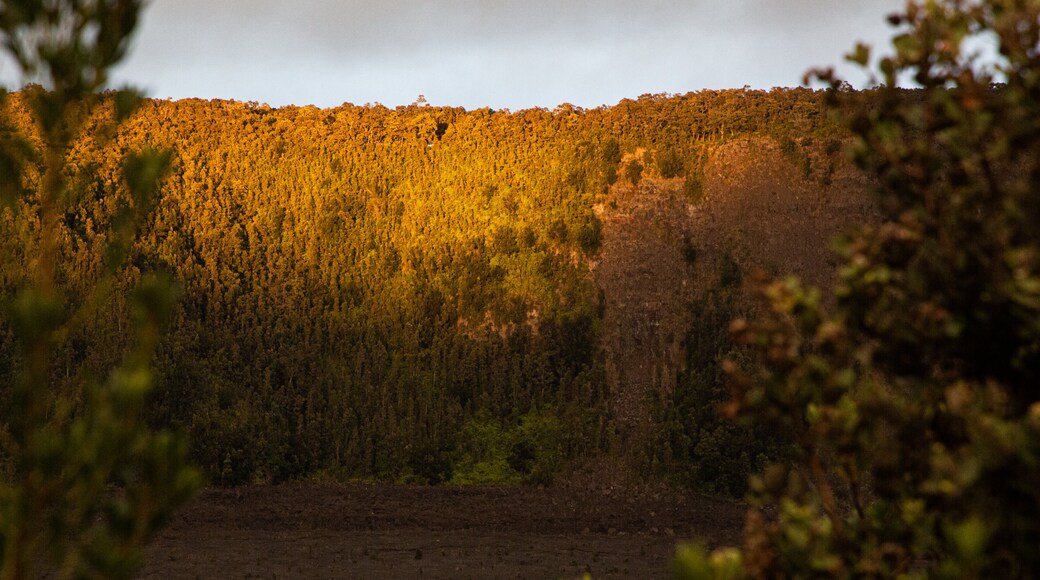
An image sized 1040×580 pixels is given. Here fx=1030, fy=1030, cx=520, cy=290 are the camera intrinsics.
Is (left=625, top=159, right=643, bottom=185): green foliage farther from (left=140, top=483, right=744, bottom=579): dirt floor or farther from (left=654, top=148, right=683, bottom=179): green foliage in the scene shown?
(left=140, top=483, right=744, bottom=579): dirt floor

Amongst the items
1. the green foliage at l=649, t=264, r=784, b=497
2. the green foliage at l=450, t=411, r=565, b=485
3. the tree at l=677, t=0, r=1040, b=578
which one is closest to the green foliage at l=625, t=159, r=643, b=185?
the green foliage at l=649, t=264, r=784, b=497

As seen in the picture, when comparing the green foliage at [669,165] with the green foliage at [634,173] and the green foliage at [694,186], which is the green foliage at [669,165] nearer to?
the green foliage at [694,186]

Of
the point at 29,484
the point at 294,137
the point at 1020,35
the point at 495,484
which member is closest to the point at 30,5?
the point at 29,484

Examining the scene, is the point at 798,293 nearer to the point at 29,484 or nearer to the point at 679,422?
the point at 29,484

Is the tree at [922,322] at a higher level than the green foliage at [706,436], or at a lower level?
higher

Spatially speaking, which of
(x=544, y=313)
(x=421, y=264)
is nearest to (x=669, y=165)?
(x=544, y=313)

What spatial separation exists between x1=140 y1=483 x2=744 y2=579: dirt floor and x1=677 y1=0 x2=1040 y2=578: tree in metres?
12.0

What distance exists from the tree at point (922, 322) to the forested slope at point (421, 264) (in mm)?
18620

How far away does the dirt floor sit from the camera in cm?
1580

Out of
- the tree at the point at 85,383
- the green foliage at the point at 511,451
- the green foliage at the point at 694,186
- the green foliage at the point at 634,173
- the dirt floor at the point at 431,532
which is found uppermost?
the green foliage at the point at 634,173

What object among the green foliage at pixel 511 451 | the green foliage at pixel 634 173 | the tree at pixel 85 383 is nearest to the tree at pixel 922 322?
the tree at pixel 85 383

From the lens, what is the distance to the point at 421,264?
87.0 ft

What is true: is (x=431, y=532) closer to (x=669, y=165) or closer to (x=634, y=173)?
(x=634, y=173)

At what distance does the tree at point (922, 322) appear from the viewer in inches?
124
